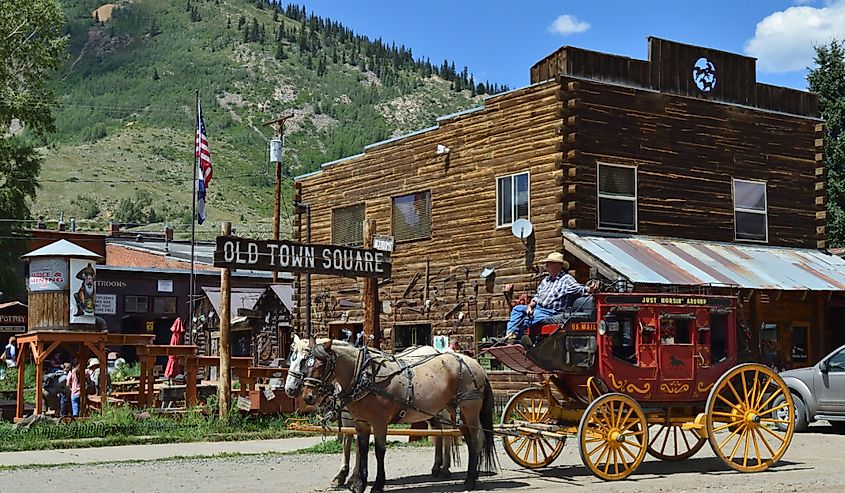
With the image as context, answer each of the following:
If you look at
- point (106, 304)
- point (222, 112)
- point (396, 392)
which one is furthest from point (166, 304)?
point (222, 112)

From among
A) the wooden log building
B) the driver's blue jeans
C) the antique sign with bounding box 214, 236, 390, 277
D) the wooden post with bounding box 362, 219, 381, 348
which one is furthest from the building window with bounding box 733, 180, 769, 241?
the driver's blue jeans

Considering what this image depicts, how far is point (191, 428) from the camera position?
19281 millimetres

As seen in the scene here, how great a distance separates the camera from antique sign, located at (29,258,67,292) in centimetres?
2052

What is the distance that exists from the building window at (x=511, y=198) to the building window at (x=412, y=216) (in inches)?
107

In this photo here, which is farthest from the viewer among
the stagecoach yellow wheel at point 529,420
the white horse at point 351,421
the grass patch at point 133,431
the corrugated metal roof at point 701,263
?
the corrugated metal roof at point 701,263

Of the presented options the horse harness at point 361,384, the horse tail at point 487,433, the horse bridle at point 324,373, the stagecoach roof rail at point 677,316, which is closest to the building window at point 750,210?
the stagecoach roof rail at point 677,316

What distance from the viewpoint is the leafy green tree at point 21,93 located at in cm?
4103

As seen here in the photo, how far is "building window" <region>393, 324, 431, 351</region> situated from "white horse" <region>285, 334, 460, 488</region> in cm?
1309

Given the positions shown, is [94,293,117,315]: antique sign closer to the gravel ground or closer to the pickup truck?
the gravel ground

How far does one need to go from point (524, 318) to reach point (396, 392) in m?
2.47

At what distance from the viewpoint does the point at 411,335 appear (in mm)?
28062

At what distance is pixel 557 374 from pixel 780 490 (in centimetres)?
314

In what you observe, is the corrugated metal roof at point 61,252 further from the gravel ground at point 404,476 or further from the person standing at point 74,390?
the gravel ground at point 404,476

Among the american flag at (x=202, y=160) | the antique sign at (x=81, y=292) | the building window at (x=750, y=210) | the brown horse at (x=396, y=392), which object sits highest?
the american flag at (x=202, y=160)
